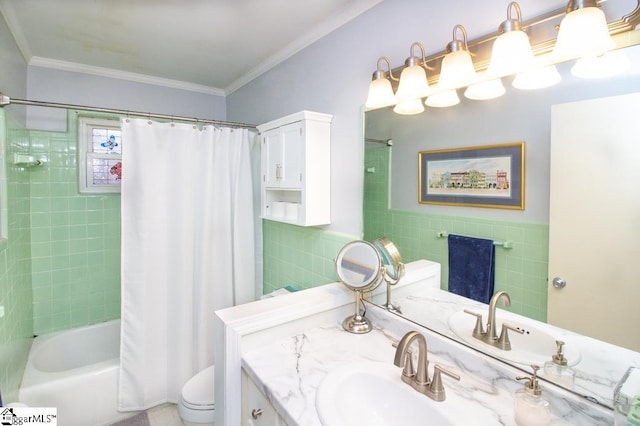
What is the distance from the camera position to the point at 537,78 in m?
1.00

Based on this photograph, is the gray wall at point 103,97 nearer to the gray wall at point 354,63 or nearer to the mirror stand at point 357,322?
the gray wall at point 354,63

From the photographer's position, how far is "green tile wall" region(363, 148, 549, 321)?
100 centimetres

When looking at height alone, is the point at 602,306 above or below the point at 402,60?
below

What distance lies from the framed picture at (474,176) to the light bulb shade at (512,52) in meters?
0.24

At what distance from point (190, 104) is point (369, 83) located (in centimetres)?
205

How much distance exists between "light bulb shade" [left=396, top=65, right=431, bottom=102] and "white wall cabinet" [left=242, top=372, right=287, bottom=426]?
1.28 m

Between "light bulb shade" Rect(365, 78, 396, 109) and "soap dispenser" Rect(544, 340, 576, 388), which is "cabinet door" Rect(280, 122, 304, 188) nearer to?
"light bulb shade" Rect(365, 78, 396, 109)

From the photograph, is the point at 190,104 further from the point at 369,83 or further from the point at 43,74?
the point at 369,83

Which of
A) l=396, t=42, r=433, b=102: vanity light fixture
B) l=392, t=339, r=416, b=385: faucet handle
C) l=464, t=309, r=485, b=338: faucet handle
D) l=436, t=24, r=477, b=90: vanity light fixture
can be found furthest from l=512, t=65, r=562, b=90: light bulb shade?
l=392, t=339, r=416, b=385: faucet handle

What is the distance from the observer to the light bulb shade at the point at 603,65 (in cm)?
84

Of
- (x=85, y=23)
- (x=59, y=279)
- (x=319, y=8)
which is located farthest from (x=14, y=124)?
(x=319, y=8)

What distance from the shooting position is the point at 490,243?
3.70 ft

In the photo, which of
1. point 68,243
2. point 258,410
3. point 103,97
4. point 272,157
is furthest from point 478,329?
point 103,97

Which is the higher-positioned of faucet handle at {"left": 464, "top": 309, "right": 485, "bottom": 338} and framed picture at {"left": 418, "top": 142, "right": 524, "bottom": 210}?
framed picture at {"left": 418, "top": 142, "right": 524, "bottom": 210}
